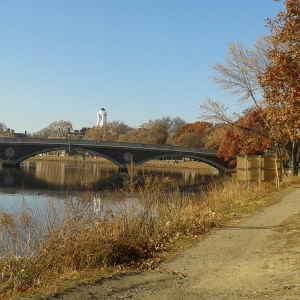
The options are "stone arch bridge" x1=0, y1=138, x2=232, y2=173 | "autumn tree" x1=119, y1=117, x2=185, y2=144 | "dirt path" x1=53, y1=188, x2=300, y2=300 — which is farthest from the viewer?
"autumn tree" x1=119, y1=117, x2=185, y2=144

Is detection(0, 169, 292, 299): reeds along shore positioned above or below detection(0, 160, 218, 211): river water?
above

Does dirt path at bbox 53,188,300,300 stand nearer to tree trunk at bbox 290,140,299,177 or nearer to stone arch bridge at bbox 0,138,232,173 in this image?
tree trunk at bbox 290,140,299,177

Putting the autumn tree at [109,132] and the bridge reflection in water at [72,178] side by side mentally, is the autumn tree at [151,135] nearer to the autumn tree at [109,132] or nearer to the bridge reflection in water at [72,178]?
the autumn tree at [109,132]

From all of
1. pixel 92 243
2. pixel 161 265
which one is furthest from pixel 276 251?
pixel 92 243

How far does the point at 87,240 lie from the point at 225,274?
93.9 inches

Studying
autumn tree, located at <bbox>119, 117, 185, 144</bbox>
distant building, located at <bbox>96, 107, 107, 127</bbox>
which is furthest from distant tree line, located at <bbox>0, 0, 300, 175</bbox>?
distant building, located at <bbox>96, 107, 107, 127</bbox>

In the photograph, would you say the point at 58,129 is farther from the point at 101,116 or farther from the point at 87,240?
the point at 87,240

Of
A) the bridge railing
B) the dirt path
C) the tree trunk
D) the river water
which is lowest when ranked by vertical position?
the river water

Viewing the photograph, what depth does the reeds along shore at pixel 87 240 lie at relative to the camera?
6720 mm

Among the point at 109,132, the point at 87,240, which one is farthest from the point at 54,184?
the point at 109,132

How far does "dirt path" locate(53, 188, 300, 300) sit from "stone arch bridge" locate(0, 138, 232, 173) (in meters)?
48.0

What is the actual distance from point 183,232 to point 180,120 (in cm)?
9455

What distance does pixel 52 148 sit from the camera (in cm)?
5897

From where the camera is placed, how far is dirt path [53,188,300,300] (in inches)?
219
